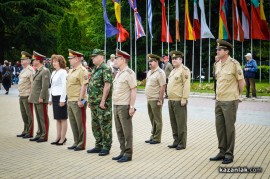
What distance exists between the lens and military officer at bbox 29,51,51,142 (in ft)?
36.1

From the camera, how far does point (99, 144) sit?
966 centimetres

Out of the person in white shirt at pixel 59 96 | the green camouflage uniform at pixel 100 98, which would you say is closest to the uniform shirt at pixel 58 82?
the person in white shirt at pixel 59 96

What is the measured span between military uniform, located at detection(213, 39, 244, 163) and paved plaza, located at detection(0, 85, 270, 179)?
360 millimetres

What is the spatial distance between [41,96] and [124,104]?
9.92 feet

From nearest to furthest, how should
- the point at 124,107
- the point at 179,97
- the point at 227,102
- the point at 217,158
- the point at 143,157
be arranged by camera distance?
the point at 227,102 < the point at 217,158 < the point at 124,107 < the point at 143,157 < the point at 179,97

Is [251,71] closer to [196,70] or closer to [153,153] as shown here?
[153,153]

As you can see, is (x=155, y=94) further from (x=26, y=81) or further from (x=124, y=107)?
(x=26, y=81)

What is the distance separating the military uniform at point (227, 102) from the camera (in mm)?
8273

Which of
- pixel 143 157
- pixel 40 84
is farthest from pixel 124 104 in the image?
pixel 40 84

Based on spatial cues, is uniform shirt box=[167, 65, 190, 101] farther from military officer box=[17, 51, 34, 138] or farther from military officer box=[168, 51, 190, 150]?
military officer box=[17, 51, 34, 138]

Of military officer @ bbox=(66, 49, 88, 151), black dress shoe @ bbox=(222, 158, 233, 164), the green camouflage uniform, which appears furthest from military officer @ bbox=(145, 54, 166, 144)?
black dress shoe @ bbox=(222, 158, 233, 164)

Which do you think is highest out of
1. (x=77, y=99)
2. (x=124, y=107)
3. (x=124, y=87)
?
(x=124, y=87)

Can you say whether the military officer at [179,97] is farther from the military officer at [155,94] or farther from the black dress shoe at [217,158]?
the black dress shoe at [217,158]

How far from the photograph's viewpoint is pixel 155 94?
35.4 feet
